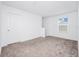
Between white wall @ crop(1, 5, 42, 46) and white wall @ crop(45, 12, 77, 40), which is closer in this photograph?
white wall @ crop(1, 5, 42, 46)

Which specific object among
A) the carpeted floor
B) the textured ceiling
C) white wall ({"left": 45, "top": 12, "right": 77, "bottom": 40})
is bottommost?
the carpeted floor

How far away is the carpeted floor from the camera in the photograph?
6.27 feet

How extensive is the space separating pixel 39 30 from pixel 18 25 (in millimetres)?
490

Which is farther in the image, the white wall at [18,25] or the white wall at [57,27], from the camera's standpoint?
the white wall at [57,27]

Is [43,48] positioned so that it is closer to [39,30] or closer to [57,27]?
[39,30]

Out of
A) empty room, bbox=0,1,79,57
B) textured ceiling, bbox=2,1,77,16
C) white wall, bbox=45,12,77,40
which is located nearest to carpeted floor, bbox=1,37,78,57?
empty room, bbox=0,1,79,57

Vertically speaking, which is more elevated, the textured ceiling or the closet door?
the textured ceiling

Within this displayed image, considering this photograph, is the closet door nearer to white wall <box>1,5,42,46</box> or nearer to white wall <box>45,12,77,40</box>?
white wall <box>1,5,42,46</box>

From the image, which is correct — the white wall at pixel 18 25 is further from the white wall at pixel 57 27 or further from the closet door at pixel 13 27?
the white wall at pixel 57 27

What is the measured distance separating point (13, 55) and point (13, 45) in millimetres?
229

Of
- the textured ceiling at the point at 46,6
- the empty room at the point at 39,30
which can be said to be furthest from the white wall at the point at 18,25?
the textured ceiling at the point at 46,6

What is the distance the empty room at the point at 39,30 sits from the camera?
1896 mm

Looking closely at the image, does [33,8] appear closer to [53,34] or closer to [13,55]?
[53,34]

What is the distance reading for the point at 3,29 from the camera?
1.95 m
